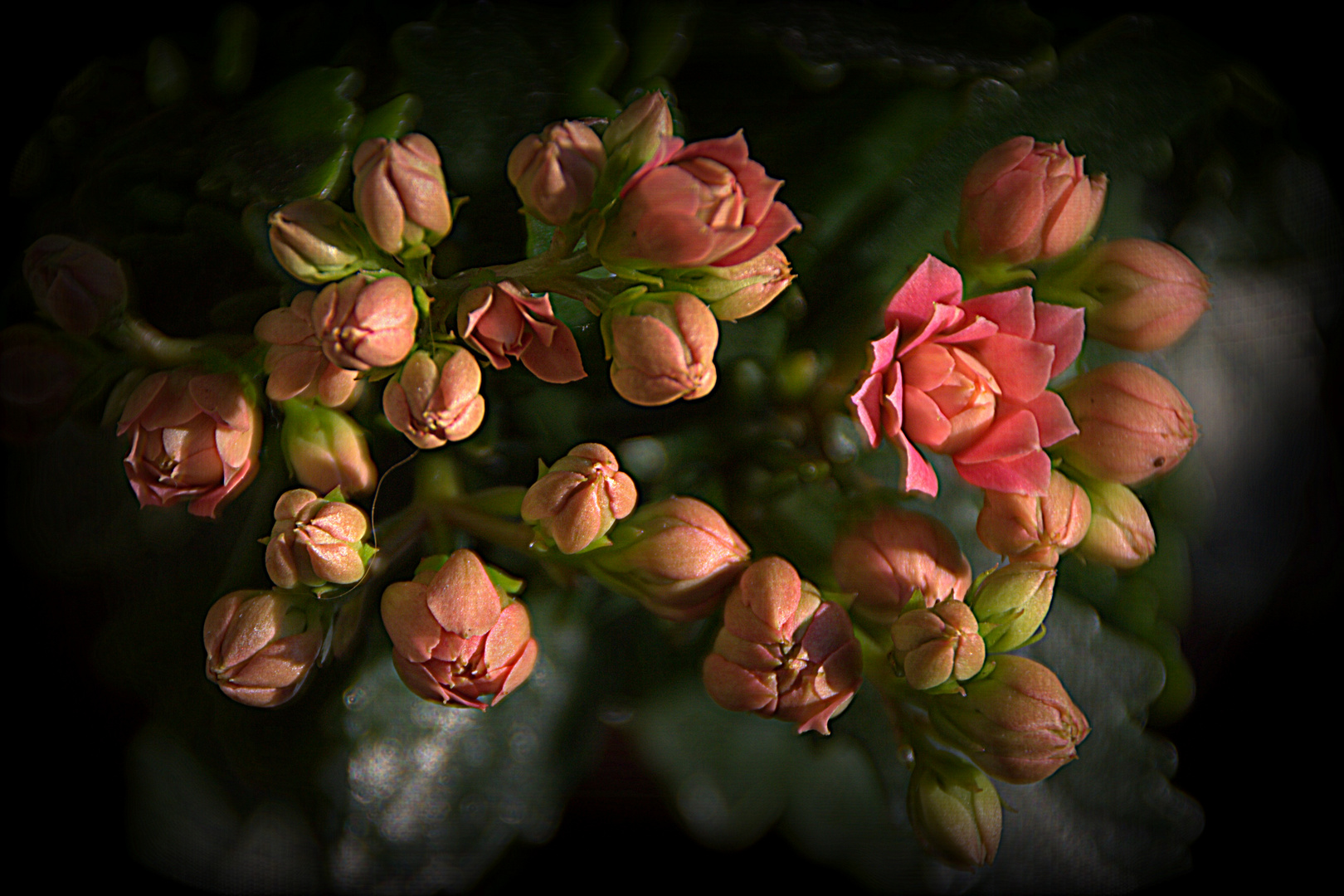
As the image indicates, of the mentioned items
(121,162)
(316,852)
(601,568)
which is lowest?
(316,852)

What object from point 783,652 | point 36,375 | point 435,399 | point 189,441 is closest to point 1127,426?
point 783,652

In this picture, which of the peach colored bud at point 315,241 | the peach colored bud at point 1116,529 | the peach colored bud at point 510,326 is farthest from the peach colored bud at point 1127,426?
the peach colored bud at point 315,241

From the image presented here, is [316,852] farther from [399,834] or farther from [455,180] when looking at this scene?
[455,180]

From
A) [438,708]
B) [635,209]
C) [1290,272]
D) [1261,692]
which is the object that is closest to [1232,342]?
[1290,272]

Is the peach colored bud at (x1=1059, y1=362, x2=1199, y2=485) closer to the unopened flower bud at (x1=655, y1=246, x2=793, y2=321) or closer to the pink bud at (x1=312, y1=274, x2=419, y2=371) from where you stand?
the unopened flower bud at (x1=655, y1=246, x2=793, y2=321)

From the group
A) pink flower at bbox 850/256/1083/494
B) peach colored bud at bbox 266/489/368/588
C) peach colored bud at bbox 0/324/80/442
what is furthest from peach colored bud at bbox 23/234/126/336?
pink flower at bbox 850/256/1083/494

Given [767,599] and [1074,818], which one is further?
[1074,818]

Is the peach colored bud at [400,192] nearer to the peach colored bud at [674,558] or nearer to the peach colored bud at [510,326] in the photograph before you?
the peach colored bud at [510,326]
